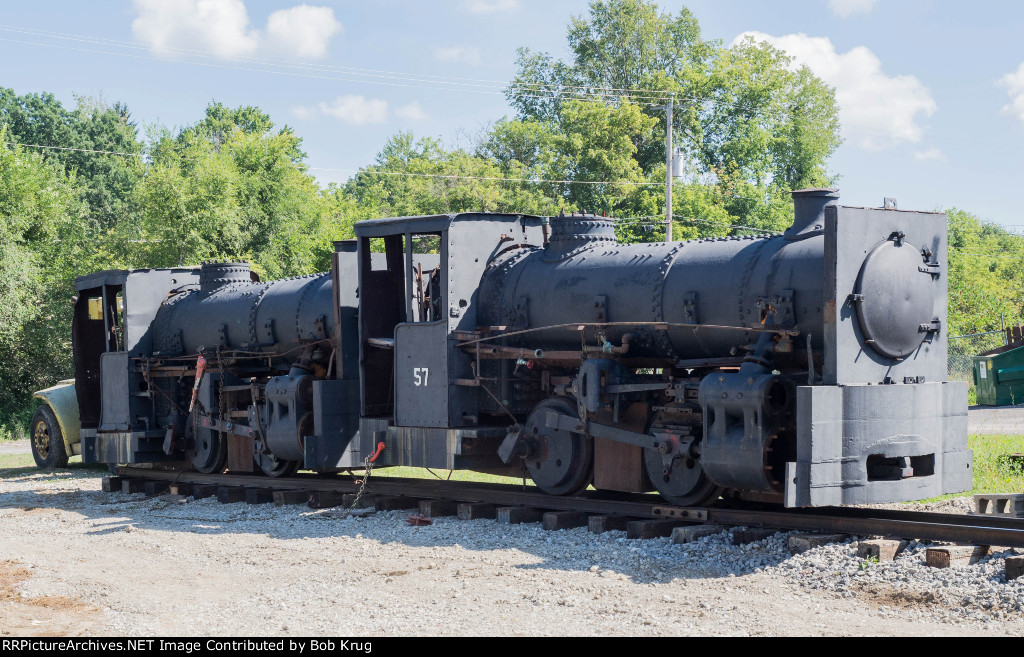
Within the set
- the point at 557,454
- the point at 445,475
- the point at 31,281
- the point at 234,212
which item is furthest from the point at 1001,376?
the point at 31,281

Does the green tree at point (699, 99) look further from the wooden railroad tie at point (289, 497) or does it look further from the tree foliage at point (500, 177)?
the wooden railroad tie at point (289, 497)

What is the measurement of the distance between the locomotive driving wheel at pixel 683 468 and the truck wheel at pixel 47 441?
43.3 ft

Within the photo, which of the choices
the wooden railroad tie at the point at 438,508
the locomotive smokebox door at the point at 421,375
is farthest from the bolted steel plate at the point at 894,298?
the wooden railroad tie at the point at 438,508

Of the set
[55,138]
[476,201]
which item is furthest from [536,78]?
[55,138]

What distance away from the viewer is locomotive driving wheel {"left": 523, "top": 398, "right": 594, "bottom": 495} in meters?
10.7

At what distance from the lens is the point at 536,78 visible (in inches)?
2077

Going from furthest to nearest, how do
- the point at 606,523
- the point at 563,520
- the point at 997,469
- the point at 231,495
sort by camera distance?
1. the point at 231,495
2. the point at 997,469
3. the point at 563,520
4. the point at 606,523

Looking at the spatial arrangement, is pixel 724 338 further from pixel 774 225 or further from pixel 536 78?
pixel 536 78

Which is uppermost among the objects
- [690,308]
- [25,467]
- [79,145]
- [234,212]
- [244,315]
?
[79,145]

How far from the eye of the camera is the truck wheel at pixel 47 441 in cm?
1952

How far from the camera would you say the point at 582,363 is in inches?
405

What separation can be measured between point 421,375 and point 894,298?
15.9ft

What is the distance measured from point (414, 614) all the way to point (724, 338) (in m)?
3.85

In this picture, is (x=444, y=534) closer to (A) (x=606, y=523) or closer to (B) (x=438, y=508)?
(B) (x=438, y=508)
